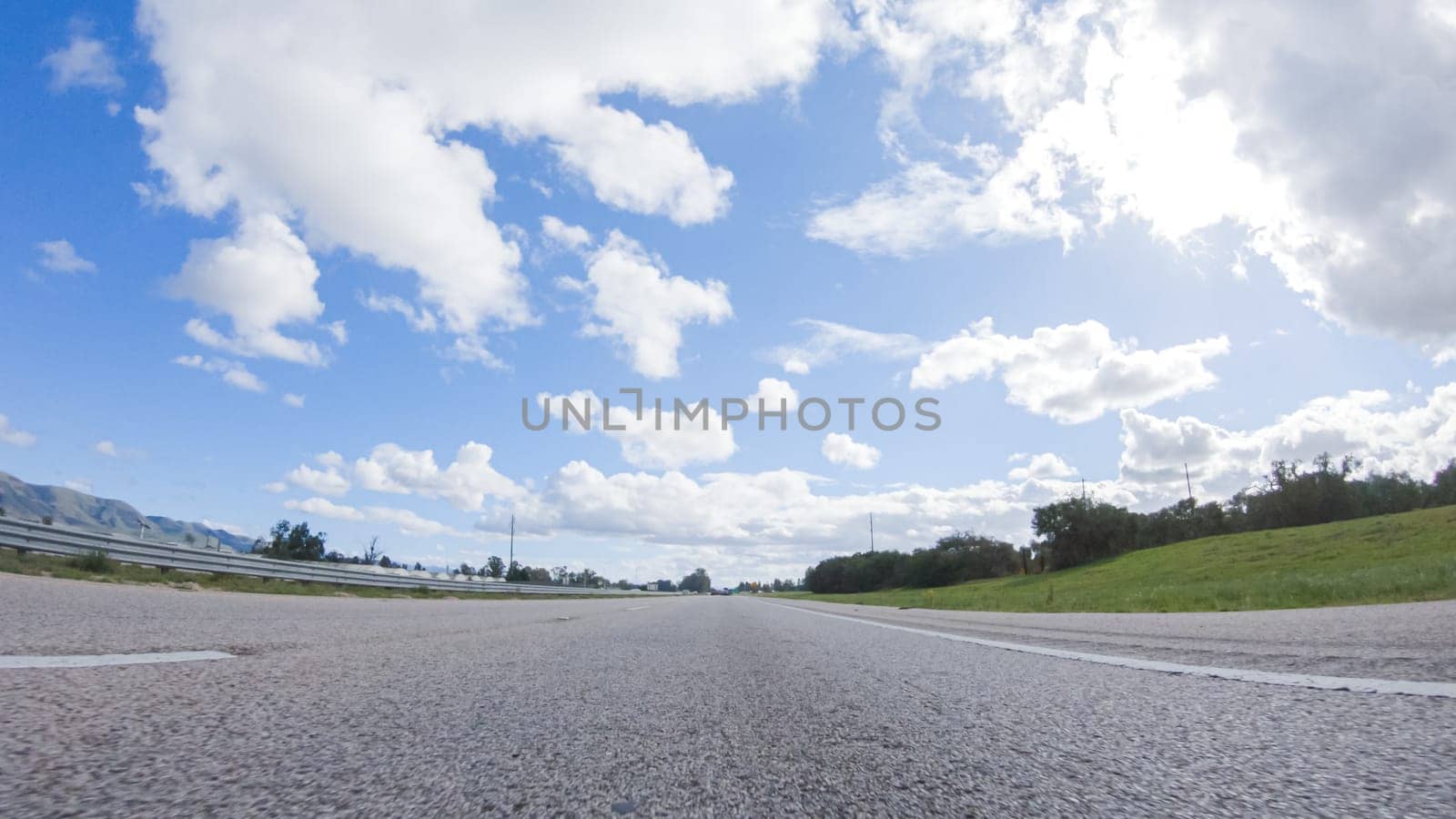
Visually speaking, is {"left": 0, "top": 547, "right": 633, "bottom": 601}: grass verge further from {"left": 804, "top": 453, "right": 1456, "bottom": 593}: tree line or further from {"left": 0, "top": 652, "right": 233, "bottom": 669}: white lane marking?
{"left": 804, "top": 453, "right": 1456, "bottom": 593}: tree line

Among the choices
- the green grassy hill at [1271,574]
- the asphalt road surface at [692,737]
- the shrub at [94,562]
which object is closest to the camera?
the asphalt road surface at [692,737]

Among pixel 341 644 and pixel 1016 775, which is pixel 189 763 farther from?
pixel 341 644

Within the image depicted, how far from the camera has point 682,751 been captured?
240 cm

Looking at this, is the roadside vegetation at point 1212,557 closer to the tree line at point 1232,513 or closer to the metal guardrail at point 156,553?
the tree line at point 1232,513

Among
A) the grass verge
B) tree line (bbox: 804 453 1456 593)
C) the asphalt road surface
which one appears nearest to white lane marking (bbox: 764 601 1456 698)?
the asphalt road surface

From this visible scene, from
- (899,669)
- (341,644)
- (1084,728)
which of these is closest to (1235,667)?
(899,669)

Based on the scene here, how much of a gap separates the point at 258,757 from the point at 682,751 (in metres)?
1.27

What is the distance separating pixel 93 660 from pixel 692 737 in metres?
3.34

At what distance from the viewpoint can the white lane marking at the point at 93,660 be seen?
11.3 feet

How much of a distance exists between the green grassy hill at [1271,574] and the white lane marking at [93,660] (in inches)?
637

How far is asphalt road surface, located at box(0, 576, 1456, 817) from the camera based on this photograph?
1771 mm

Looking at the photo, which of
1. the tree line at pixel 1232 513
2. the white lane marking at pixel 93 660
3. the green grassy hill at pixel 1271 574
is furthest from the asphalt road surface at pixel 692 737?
the tree line at pixel 1232 513

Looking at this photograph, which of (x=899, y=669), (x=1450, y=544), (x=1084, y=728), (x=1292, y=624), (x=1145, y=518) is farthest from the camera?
(x=1145, y=518)

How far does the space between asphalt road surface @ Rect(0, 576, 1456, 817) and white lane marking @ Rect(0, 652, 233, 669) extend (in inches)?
6.5
